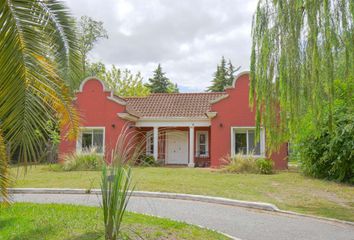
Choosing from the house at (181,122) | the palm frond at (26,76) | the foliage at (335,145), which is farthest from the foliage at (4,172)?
the house at (181,122)

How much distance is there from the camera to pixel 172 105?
2669 centimetres

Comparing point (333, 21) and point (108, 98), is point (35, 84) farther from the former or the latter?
point (108, 98)

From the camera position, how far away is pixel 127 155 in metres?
6.31

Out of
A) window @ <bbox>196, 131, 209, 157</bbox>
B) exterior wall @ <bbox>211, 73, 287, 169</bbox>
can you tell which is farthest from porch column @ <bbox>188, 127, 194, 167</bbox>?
window @ <bbox>196, 131, 209, 157</bbox>

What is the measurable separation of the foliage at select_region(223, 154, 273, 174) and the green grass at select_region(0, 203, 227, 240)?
12.1 m

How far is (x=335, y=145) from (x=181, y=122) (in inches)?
439

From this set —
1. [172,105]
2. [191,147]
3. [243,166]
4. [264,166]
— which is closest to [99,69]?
[172,105]

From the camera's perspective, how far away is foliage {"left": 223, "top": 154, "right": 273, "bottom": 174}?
19609 millimetres

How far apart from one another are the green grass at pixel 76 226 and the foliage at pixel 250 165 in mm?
12054

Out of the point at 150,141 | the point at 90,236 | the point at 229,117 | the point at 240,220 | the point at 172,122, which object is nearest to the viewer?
the point at 90,236

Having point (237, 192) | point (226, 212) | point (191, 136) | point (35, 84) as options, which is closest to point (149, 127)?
point (191, 136)

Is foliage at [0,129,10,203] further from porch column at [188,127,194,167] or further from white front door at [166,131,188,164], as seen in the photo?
white front door at [166,131,188,164]

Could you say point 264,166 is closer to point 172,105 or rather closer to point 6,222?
point 172,105

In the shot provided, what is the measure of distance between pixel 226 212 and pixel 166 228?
9.72 feet
